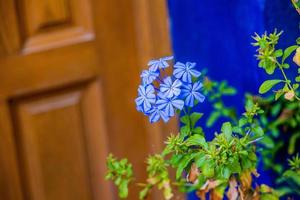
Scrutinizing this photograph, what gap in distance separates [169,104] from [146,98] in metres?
0.06

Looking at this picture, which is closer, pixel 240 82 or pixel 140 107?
pixel 140 107

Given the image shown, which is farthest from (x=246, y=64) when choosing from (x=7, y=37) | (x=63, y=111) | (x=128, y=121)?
(x=7, y=37)

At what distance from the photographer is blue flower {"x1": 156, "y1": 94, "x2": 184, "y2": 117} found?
1.48 m

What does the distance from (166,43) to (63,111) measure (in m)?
0.38

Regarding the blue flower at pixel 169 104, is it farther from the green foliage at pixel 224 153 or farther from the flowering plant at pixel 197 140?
the green foliage at pixel 224 153

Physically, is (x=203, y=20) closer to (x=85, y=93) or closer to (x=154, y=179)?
(x=85, y=93)

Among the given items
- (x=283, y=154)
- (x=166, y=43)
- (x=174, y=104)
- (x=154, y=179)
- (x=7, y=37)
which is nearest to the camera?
(x=174, y=104)

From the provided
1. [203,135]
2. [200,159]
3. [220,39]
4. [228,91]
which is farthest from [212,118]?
[200,159]

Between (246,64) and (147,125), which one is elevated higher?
(246,64)

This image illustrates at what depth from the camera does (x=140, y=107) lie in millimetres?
1519

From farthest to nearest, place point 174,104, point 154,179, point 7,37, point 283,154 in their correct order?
point 283,154 < point 7,37 < point 154,179 < point 174,104

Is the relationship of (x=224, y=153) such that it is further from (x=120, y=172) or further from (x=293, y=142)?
(x=293, y=142)

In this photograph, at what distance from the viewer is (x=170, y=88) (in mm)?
1488

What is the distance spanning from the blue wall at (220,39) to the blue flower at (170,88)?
0.57 m
